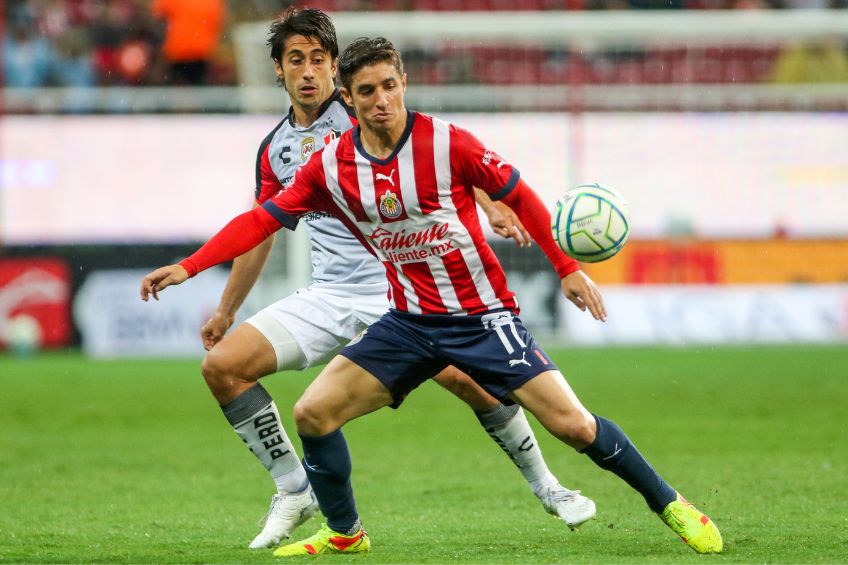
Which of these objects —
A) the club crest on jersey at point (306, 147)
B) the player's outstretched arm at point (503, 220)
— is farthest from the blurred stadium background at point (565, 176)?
the player's outstretched arm at point (503, 220)

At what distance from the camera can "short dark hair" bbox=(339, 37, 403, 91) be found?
5.46 meters

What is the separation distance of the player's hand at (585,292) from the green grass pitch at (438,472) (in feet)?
3.22

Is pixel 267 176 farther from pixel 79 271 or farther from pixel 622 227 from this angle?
pixel 79 271

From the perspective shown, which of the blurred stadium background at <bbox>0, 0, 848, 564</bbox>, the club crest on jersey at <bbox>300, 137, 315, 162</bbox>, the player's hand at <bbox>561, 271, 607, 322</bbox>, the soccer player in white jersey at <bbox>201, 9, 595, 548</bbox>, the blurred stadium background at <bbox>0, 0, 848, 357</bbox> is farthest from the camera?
the blurred stadium background at <bbox>0, 0, 848, 357</bbox>

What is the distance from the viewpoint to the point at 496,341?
5.57m

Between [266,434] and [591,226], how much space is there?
1.87 metres

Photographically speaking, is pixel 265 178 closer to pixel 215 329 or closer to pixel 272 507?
pixel 215 329

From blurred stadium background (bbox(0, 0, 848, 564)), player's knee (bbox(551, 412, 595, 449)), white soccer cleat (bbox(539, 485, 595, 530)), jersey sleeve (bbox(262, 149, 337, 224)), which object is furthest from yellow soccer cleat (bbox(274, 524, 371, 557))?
blurred stadium background (bbox(0, 0, 848, 564))

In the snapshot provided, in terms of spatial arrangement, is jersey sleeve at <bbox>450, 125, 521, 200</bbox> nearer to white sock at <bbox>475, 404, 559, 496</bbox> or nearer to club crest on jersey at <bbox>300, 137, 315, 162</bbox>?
club crest on jersey at <bbox>300, 137, 315, 162</bbox>

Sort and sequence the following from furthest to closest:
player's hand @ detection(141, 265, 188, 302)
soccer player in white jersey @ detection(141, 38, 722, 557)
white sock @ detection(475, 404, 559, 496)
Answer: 1. white sock @ detection(475, 404, 559, 496)
2. player's hand @ detection(141, 265, 188, 302)
3. soccer player in white jersey @ detection(141, 38, 722, 557)

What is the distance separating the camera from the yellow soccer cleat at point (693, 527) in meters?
5.45

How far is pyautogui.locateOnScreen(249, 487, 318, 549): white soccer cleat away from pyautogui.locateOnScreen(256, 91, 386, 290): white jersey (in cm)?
105

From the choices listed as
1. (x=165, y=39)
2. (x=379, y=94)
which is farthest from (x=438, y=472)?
(x=165, y=39)

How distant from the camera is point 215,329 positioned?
657 cm
